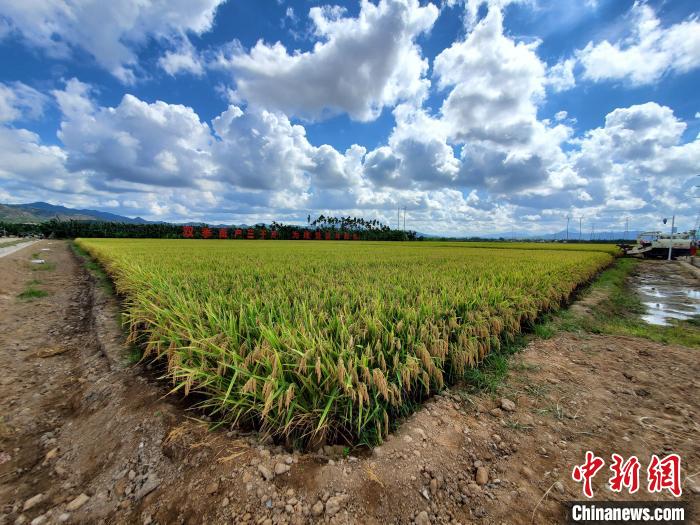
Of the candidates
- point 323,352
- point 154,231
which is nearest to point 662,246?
point 323,352

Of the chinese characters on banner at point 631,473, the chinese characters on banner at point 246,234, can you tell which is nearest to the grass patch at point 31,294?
the chinese characters on banner at point 631,473

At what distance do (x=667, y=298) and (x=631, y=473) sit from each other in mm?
11369

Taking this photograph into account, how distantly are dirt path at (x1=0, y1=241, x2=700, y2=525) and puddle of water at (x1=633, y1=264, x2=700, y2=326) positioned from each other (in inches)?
189

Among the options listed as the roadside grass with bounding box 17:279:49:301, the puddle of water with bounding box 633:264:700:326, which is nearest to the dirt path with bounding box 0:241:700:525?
the puddle of water with bounding box 633:264:700:326

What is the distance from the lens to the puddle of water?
7.30 m

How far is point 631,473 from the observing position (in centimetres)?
213

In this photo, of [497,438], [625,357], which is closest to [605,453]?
[497,438]

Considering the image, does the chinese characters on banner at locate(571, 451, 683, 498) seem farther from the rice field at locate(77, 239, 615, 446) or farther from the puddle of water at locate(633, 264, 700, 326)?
the puddle of water at locate(633, 264, 700, 326)

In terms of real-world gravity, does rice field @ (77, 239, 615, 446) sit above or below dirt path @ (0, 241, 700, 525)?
above

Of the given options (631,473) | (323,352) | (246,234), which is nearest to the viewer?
(631,473)

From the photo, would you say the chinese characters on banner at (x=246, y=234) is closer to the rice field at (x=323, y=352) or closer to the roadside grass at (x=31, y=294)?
the roadside grass at (x=31, y=294)

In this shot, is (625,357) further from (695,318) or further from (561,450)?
(695,318)

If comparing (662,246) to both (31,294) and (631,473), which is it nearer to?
(631,473)

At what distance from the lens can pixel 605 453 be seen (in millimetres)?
2330
